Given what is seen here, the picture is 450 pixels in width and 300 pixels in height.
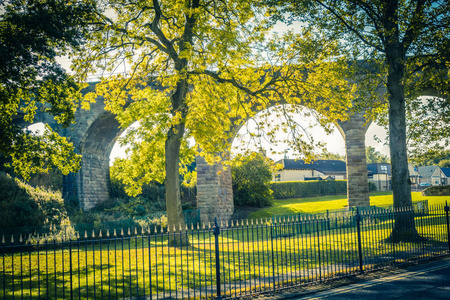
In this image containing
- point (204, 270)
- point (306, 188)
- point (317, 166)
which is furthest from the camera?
point (317, 166)

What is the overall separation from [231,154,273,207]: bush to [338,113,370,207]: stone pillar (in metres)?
8.70

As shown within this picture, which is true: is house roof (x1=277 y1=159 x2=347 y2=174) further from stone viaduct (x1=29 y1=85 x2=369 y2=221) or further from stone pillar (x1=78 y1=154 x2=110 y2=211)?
stone viaduct (x1=29 y1=85 x2=369 y2=221)

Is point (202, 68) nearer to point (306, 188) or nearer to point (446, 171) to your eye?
point (306, 188)

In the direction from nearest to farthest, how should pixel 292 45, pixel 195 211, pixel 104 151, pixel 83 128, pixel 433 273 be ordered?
1. pixel 433 273
2. pixel 292 45
3. pixel 195 211
4. pixel 83 128
5. pixel 104 151

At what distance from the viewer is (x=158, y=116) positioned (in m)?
15.1

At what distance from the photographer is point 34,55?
1094cm

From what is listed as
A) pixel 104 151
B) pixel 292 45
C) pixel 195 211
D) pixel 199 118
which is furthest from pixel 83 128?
pixel 292 45

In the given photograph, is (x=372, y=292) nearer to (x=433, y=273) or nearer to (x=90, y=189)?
(x=433, y=273)

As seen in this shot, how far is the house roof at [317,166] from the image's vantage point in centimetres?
5728

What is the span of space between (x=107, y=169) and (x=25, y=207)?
9741 millimetres

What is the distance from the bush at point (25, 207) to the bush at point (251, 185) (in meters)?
13.1

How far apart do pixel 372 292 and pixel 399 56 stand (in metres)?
8.84

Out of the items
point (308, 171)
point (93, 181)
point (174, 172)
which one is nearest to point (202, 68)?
point (174, 172)

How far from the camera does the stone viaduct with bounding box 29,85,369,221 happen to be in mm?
20219
